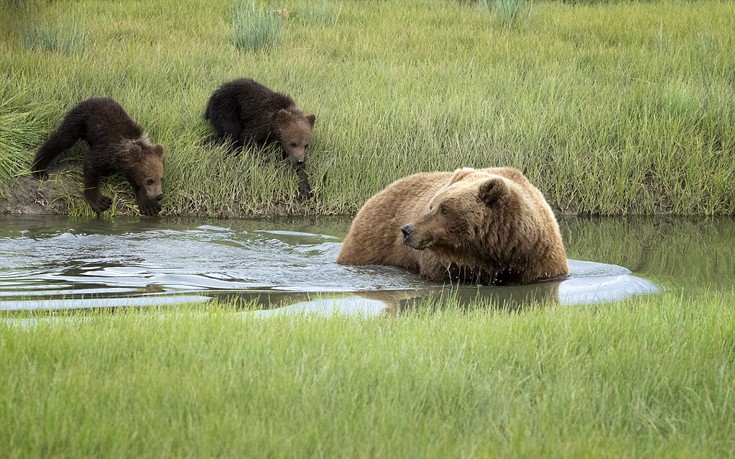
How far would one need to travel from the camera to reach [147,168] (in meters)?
10.4

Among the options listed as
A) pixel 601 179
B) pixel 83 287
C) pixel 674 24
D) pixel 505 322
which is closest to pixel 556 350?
pixel 505 322

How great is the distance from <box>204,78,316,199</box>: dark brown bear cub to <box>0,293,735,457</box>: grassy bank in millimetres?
6057

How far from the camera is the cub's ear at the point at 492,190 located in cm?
682

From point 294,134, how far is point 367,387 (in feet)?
24.0

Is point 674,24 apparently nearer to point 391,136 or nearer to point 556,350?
point 391,136

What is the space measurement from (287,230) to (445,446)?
6.89m

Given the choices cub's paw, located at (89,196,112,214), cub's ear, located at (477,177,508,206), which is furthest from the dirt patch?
cub's ear, located at (477,177,508,206)

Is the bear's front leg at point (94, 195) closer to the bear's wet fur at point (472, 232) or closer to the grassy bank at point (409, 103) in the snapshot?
the grassy bank at point (409, 103)

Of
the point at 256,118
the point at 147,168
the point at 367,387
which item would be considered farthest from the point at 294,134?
the point at 367,387

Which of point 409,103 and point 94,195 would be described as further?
point 409,103

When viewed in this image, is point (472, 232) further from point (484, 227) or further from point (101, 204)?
point (101, 204)

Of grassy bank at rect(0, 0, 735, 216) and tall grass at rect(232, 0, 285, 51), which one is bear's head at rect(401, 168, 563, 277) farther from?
tall grass at rect(232, 0, 285, 51)

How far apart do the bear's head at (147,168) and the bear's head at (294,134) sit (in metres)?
1.35

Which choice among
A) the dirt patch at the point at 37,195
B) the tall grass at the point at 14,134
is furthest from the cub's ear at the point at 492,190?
the tall grass at the point at 14,134
